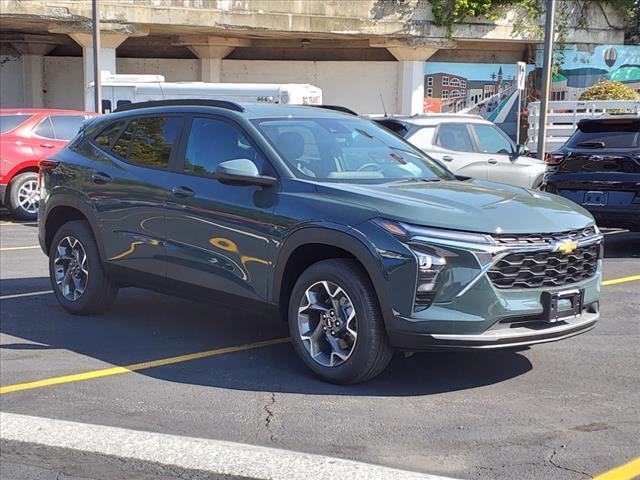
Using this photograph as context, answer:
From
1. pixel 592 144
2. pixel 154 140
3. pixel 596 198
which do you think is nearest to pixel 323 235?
pixel 154 140

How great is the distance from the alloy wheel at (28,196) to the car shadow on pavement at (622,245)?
9085mm

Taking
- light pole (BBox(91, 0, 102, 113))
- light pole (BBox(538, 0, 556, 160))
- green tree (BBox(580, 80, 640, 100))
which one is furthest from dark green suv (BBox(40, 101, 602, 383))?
green tree (BBox(580, 80, 640, 100))

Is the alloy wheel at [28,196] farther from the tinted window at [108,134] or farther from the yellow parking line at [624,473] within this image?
the yellow parking line at [624,473]

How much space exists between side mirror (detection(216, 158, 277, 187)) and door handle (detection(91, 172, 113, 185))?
5.13ft

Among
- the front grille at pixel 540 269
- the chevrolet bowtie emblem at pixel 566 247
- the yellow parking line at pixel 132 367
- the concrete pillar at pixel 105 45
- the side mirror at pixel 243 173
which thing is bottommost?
the yellow parking line at pixel 132 367

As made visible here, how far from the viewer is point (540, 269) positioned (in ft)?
16.9

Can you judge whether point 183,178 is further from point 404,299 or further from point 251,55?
point 251,55

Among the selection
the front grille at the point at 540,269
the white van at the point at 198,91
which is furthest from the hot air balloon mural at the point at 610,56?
the front grille at the point at 540,269

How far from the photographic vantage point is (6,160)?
45.7 ft

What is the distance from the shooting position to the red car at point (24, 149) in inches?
552

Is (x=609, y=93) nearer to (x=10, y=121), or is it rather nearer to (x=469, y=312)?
(x=10, y=121)

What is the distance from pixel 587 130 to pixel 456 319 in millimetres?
6758

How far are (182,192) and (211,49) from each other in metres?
21.6

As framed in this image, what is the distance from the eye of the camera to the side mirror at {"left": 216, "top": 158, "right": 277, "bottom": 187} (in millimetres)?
5715
